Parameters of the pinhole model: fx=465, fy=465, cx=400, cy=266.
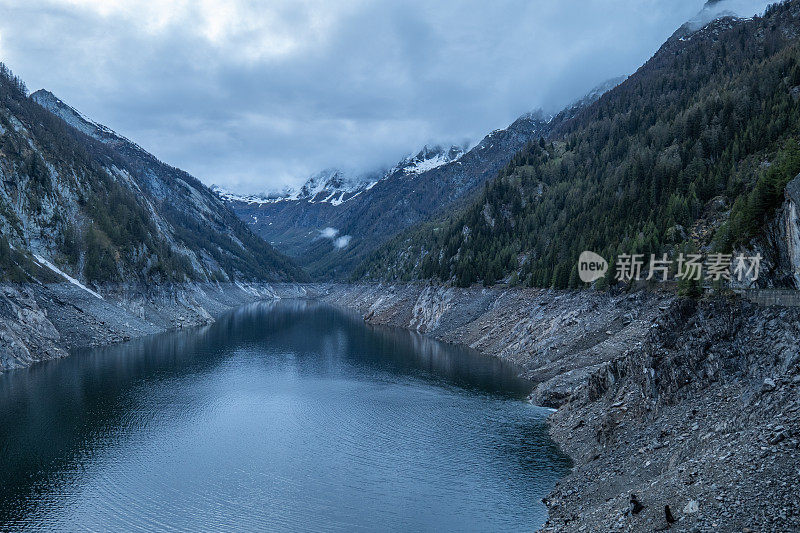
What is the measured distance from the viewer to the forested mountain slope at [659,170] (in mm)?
63762

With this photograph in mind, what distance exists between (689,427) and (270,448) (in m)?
32.1

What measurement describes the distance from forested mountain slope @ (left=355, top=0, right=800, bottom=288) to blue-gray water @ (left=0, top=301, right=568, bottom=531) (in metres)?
25.7

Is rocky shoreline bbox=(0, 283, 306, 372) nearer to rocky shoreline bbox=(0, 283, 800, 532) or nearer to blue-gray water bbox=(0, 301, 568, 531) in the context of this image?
rocky shoreline bbox=(0, 283, 800, 532)

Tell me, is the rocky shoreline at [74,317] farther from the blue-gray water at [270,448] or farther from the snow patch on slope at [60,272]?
the blue-gray water at [270,448]

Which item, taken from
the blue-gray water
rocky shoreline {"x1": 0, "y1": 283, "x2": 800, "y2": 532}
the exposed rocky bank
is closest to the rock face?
the exposed rocky bank

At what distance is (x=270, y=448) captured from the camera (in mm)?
40844

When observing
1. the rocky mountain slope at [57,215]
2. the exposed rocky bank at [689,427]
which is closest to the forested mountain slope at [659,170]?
the exposed rocky bank at [689,427]

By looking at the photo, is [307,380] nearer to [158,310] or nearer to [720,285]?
[720,285]

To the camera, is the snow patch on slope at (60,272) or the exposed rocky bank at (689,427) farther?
the snow patch on slope at (60,272)

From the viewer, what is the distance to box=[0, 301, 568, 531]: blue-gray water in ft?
95.1

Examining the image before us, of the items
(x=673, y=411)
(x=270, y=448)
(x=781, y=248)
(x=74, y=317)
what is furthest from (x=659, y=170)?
(x=74, y=317)

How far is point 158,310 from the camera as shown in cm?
12006

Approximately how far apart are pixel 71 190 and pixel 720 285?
455ft

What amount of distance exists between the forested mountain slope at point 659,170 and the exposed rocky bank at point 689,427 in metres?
9.39
